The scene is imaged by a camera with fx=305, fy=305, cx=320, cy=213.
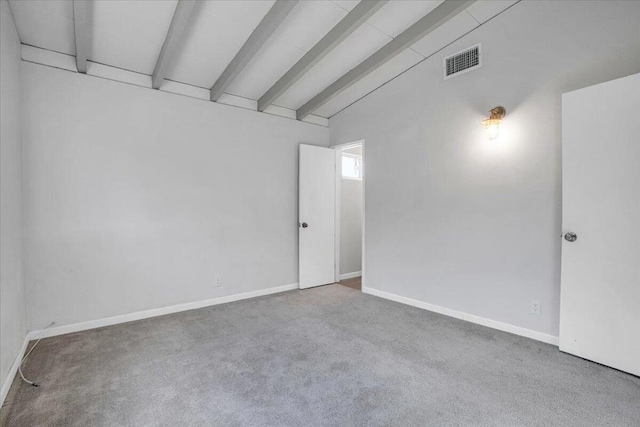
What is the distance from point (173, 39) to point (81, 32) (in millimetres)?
683

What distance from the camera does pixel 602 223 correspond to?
226 centimetres

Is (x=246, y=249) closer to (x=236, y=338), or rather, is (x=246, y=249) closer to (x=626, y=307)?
(x=236, y=338)

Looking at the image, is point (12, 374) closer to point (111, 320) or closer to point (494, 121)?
point (111, 320)

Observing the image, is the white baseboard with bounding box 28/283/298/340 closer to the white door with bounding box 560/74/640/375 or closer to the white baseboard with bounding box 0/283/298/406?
the white baseboard with bounding box 0/283/298/406

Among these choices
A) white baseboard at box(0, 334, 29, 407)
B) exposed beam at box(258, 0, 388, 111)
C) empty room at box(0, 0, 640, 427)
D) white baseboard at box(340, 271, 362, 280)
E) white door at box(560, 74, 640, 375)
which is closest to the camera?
white baseboard at box(0, 334, 29, 407)

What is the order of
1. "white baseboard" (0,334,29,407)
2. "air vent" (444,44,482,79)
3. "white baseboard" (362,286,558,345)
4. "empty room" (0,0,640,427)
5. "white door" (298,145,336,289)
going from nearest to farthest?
"white baseboard" (0,334,29,407)
"empty room" (0,0,640,427)
"white baseboard" (362,286,558,345)
"air vent" (444,44,482,79)
"white door" (298,145,336,289)

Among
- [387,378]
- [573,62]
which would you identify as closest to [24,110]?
[387,378]

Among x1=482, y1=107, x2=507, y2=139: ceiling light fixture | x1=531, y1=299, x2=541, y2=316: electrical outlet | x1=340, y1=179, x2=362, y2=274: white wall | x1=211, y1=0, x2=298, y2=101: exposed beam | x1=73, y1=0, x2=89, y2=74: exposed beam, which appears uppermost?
x1=211, y1=0, x2=298, y2=101: exposed beam

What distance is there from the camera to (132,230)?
127 inches

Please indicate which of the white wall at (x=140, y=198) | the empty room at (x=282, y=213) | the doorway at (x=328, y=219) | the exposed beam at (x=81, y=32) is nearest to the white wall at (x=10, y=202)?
the empty room at (x=282, y=213)

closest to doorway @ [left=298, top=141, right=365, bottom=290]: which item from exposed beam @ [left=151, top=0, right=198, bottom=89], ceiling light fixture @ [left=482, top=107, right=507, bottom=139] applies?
ceiling light fixture @ [left=482, top=107, right=507, bottom=139]

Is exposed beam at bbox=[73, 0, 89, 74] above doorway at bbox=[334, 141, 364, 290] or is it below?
above

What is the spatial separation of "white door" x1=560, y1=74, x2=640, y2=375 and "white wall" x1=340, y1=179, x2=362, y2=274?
3.12m

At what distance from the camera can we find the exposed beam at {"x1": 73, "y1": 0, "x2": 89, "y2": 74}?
2213 mm
